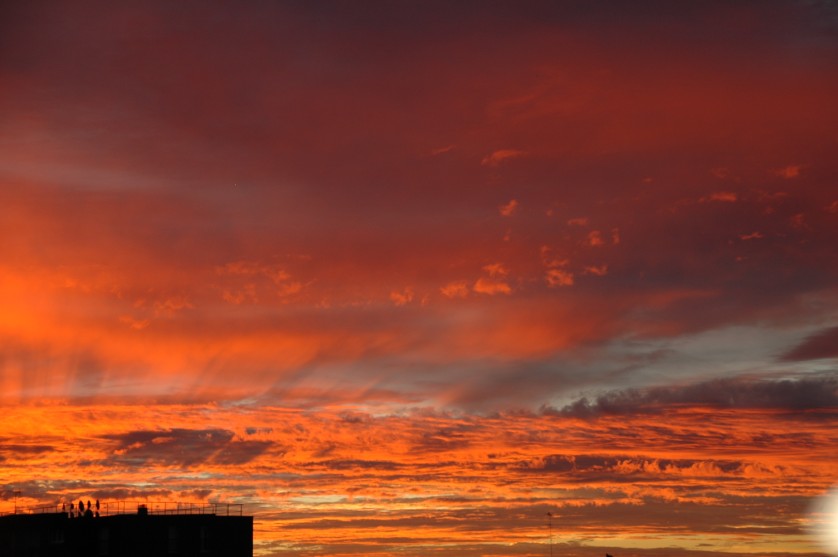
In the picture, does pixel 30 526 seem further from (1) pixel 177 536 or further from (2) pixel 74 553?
(1) pixel 177 536

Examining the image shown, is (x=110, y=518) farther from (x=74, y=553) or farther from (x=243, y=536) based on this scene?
(x=243, y=536)

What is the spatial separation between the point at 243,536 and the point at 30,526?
2224cm

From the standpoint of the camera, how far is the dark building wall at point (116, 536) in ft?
341

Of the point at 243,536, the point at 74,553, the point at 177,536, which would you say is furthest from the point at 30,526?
the point at 243,536

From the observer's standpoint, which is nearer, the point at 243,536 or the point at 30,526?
the point at 30,526

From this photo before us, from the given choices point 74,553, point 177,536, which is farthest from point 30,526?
point 177,536

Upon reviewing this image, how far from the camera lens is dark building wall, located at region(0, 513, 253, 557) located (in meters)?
104

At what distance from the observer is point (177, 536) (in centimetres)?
10981

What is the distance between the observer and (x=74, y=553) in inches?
4178

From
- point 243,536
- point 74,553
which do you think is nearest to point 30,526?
point 74,553

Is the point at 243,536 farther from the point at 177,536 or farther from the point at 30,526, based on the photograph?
the point at 30,526

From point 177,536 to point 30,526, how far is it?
14.3 meters

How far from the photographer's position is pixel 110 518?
108500 millimetres

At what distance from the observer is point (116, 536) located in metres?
108
